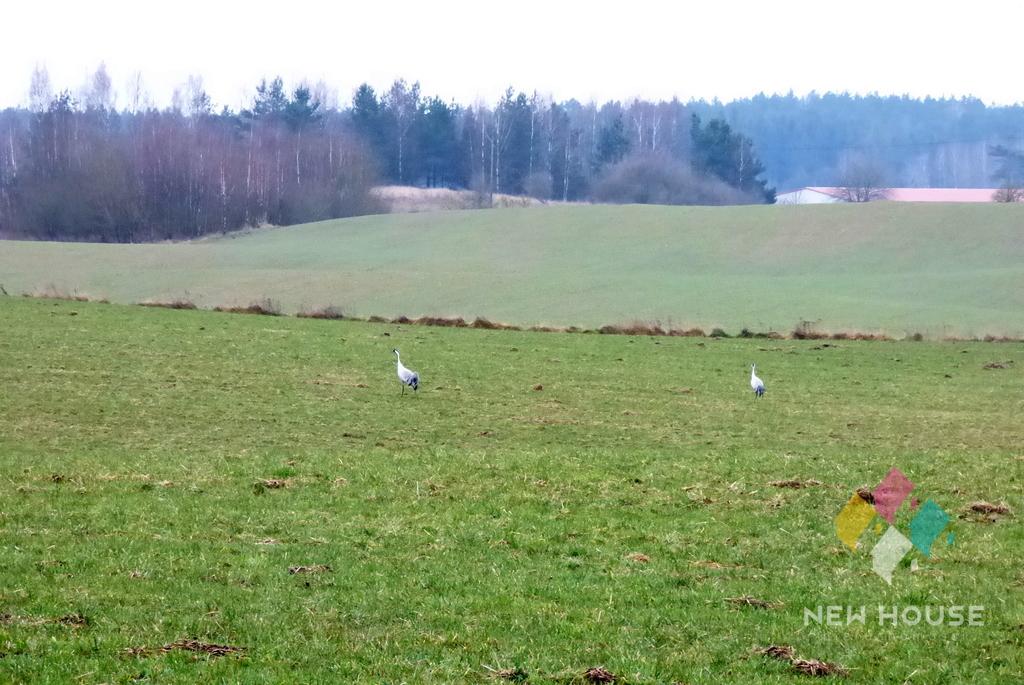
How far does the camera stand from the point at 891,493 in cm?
1616

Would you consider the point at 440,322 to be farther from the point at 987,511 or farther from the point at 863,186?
the point at 863,186

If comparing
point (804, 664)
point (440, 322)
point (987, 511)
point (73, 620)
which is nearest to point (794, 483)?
point (987, 511)

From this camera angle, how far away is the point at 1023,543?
13.4 meters

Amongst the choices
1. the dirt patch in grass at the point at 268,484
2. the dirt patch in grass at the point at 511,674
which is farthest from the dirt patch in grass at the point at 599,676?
the dirt patch in grass at the point at 268,484

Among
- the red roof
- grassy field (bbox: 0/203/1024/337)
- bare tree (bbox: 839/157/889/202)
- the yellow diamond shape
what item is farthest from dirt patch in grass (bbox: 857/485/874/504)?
the red roof

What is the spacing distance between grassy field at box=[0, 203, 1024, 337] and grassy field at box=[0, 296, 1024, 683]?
23.3 m

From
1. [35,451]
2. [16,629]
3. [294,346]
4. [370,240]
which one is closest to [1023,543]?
[16,629]

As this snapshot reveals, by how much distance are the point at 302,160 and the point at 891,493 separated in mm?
→ 137641

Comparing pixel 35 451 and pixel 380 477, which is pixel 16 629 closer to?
pixel 380 477

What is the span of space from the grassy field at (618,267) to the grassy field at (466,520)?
23255mm

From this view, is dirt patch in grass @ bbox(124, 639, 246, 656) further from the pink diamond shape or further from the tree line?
the tree line

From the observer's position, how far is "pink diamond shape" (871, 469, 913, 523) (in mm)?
15168

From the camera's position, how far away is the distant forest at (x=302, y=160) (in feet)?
425

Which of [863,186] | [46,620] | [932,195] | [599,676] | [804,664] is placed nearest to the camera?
[599,676]
